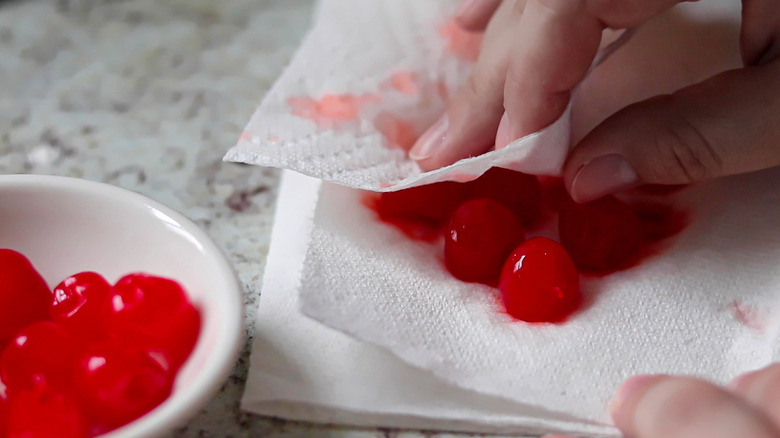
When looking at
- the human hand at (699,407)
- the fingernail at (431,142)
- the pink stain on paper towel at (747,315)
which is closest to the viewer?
the human hand at (699,407)

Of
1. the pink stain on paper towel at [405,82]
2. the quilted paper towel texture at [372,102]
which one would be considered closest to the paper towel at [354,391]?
the quilted paper towel texture at [372,102]

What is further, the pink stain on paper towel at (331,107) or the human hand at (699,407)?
the pink stain on paper towel at (331,107)

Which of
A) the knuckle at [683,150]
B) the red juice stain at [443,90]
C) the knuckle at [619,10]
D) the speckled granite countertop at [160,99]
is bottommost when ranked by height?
the speckled granite countertop at [160,99]

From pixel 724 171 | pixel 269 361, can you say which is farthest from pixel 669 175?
pixel 269 361

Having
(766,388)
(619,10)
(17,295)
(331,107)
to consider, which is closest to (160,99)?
(331,107)

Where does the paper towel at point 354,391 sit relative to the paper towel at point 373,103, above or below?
below

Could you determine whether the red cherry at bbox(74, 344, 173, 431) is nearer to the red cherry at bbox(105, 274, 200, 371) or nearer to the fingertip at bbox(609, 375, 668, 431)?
the red cherry at bbox(105, 274, 200, 371)

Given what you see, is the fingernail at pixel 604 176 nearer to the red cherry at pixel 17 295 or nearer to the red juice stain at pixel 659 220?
the red juice stain at pixel 659 220

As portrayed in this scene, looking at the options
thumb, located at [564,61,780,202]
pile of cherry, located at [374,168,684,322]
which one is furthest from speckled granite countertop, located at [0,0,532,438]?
thumb, located at [564,61,780,202]
